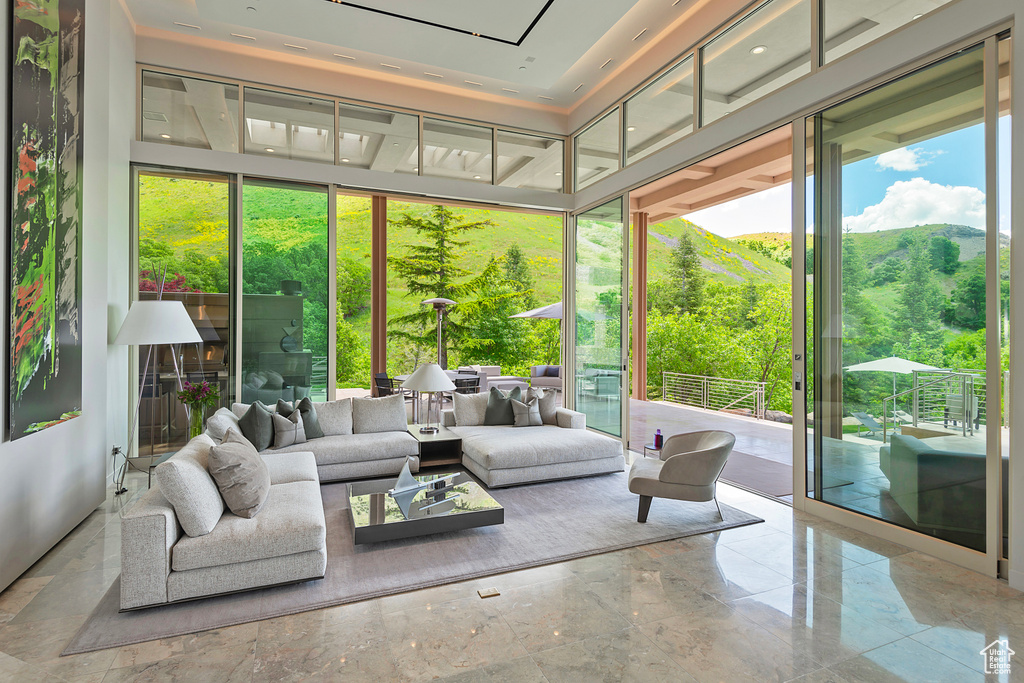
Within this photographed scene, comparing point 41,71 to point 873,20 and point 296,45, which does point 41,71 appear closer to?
point 296,45

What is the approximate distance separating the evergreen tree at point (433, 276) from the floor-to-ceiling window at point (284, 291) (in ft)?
28.5

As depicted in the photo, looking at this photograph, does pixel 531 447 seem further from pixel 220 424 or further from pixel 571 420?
A: pixel 220 424

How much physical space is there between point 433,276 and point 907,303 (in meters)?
12.8

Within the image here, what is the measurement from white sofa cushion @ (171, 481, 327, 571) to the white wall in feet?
3.51

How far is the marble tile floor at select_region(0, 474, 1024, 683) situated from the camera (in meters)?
2.23

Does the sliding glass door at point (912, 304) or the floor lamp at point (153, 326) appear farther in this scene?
the floor lamp at point (153, 326)

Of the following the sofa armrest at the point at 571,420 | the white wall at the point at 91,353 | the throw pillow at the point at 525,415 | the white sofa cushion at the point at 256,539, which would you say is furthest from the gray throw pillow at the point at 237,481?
the sofa armrest at the point at 571,420

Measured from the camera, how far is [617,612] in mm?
2701

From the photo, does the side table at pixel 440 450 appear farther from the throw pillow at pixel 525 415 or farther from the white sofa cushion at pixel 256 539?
the white sofa cushion at pixel 256 539

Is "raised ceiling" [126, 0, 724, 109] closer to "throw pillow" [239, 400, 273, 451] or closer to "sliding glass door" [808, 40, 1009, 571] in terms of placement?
"sliding glass door" [808, 40, 1009, 571]

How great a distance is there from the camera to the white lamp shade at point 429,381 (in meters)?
5.16

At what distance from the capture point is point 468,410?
19.8 feet

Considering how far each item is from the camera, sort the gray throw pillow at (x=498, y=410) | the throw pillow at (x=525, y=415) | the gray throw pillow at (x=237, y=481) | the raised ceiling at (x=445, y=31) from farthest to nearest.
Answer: the gray throw pillow at (x=498, y=410) < the throw pillow at (x=525, y=415) < the raised ceiling at (x=445, y=31) < the gray throw pillow at (x=237, y=481)

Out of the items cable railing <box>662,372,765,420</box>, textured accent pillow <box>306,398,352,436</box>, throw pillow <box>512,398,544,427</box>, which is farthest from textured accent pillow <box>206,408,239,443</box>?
cable railing <box>662,372,765,420</box>
